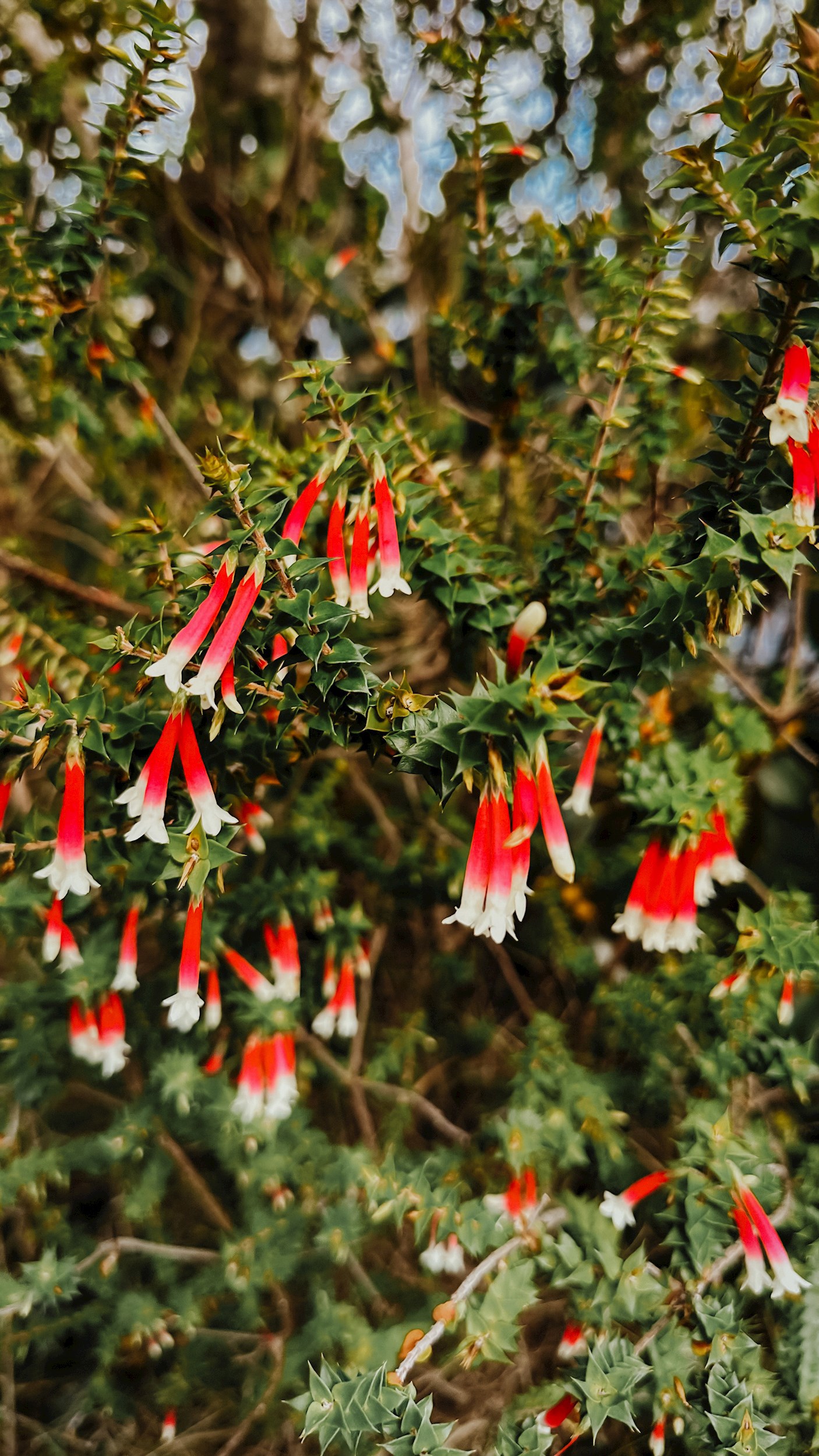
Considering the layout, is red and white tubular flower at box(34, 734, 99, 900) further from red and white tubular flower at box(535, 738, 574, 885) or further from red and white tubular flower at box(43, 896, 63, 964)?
red and white tubular flower at box(535, 738, 574, 885)

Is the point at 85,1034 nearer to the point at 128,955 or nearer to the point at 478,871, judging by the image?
the point at 128,955

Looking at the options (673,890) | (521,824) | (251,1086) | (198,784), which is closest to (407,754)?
(521,824)

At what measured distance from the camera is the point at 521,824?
72 cm

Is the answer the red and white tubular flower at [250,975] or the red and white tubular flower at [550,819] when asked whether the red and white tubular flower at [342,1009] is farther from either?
the red and white tubular flower at [550,819]

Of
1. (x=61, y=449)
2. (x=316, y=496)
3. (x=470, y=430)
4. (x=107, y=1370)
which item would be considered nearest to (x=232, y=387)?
(x=61, y=449)

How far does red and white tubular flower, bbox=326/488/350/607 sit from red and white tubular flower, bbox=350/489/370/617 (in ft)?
0.05

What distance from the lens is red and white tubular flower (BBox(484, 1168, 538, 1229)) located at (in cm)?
114

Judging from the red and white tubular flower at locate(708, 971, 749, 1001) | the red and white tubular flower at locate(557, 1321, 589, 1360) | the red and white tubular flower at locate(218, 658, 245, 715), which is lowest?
the red and white tubular flower at locate(557, 1321, 589, 1360)

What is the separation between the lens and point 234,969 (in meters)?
1.31

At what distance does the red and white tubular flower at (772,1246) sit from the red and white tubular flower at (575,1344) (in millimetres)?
265

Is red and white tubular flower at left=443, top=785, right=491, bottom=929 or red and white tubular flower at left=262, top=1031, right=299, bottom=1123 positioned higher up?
red and white tubular flower at left=443, top=785, right=491, bottom=929

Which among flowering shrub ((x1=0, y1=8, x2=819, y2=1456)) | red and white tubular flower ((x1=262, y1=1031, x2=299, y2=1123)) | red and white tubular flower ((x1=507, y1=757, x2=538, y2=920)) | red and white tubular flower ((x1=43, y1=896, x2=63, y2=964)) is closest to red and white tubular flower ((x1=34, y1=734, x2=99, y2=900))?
flowering shrub ((x1=0, y1=8, x2=819, y2=1456))

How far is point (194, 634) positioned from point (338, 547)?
231 millimetres

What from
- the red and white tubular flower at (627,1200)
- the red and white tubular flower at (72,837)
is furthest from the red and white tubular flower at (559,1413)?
the red and white tubular flower at (72,837)
